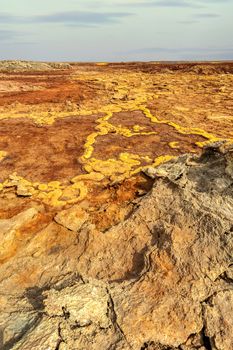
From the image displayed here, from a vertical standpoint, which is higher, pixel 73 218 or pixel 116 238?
pixel 116 238

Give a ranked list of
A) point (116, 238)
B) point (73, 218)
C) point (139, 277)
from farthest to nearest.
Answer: point (73, 218) → point (116, 238) → point (139, 277)

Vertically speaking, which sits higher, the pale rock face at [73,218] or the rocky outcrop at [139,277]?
the rocky outcrop at [139,277]

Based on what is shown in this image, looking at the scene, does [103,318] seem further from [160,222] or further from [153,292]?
[160,222]

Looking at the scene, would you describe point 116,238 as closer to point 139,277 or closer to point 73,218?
point 139,277

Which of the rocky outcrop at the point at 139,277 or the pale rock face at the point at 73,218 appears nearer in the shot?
the rocky outcrop at the point at 139,277

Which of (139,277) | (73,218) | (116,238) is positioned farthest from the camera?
(73,218)

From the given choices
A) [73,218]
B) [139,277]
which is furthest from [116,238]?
[73,218]

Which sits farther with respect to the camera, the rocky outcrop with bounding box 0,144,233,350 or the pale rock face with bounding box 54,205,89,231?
the pale rock face with bounding box 54,205,89,231
